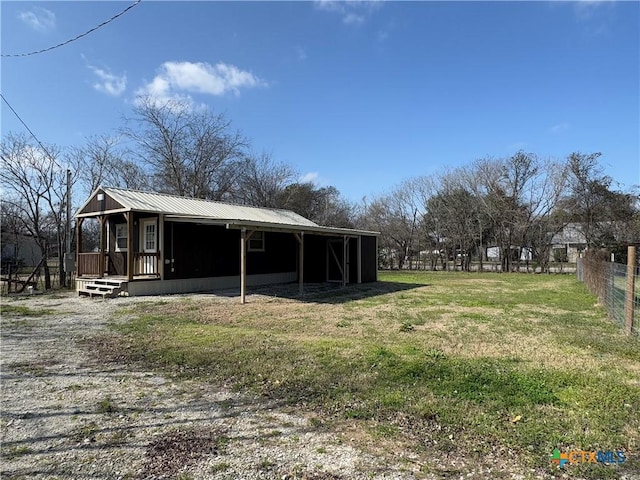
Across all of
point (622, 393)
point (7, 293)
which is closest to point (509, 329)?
point (622, 393)

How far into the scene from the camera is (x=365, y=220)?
1267 inches

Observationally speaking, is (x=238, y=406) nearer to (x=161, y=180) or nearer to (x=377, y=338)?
(x=377, y=338)

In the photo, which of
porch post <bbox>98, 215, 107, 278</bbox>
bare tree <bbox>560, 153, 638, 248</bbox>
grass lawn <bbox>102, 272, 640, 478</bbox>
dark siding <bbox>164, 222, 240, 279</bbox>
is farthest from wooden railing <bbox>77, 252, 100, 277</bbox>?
bare tree <bbox>560, 153, 638, 248</bbox>

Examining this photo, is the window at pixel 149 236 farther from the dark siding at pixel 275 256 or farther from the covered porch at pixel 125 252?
the dark siding at pixel 275 256

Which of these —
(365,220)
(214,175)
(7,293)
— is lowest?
(7,293)

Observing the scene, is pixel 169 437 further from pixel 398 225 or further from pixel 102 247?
pixel 398 225

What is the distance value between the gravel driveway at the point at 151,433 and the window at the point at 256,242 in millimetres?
10471

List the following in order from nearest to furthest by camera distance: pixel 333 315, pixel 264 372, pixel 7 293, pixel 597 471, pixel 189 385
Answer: pixel 597 471, pixel 189 385, pixel 264 372, pixel 333 315, pixel 7 293

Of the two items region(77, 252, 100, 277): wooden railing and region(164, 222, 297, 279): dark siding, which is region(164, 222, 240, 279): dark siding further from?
region(77, 252, 100, 277): wooden railing

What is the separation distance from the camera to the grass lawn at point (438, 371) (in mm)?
2889

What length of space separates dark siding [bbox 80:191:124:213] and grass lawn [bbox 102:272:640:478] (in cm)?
526

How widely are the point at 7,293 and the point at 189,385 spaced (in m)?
12.7

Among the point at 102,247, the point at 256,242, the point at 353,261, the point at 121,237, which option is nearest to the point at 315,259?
the point at 353,261

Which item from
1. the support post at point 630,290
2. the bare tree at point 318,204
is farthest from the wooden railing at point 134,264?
the bare tree at point 318,204
